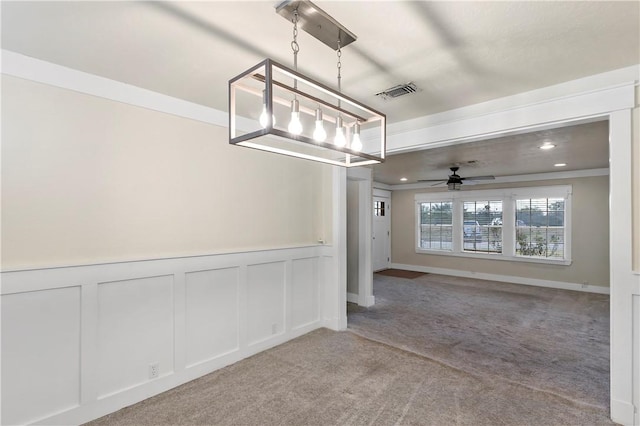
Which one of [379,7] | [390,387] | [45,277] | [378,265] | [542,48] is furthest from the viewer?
[378,265]

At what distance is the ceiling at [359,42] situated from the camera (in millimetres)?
1578

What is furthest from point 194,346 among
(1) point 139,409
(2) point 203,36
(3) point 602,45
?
(3) point 602,45

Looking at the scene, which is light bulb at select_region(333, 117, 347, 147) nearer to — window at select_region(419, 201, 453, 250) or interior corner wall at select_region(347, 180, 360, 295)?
interior corner wall at select_region(347, 180, 360, 295)

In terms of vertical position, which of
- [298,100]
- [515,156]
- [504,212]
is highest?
[515,156]

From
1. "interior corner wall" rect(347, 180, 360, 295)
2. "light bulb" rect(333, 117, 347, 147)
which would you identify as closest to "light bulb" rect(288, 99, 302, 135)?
"light bulb" rect(333, 117, 347, 147)

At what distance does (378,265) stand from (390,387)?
19.9 ft

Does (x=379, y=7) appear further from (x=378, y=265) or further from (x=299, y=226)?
(x=378, y=265)

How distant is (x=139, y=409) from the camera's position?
2334 mm

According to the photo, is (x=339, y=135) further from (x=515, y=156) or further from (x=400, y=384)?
(x=515, y=156)

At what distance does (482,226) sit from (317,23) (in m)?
7.44

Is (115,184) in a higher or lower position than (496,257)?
higher

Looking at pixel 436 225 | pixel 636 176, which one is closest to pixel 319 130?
pixel 636 176

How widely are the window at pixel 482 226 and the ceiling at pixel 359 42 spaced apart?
18.5ft

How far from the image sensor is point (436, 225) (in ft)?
27.7
